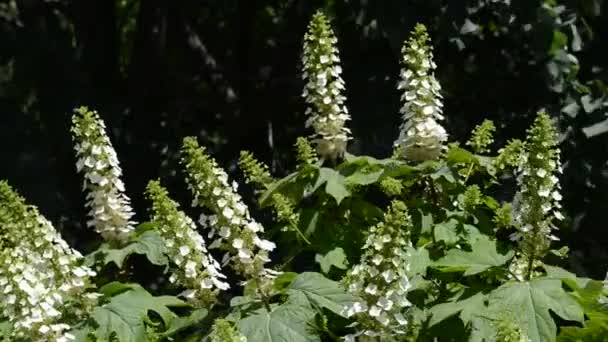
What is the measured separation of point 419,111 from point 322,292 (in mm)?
840

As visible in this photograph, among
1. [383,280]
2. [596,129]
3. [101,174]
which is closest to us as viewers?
[383,280]

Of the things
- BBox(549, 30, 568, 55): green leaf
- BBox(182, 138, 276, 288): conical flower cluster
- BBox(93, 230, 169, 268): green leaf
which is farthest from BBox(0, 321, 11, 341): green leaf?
BBox(549, 30, 568, 55): green leaf

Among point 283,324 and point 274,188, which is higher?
point 274,188

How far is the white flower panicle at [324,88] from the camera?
4.17m

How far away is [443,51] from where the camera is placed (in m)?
7.00

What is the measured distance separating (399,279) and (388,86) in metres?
3.75

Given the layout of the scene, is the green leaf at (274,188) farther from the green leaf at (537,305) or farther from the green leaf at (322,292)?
the green leaf at (537,305)

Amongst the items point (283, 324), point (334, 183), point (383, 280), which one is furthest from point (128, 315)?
point (383, 280)

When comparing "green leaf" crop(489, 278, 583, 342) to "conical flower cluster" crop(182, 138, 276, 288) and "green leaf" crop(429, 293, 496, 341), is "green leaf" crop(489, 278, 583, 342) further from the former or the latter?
"conical flower cluster" crop(182, 138, 276, 288)

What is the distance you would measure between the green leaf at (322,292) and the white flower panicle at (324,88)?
2.47 feet

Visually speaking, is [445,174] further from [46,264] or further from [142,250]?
[46,264]

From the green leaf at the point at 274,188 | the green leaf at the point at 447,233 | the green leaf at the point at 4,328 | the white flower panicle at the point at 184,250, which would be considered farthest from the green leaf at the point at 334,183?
the green leaf at the point at 4,328

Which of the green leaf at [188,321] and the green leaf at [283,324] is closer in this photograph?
Answer: the green leaf at [283,324]

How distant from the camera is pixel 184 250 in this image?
3.62 m
